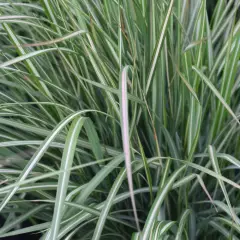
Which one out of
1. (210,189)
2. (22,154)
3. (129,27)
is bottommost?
(210,189)

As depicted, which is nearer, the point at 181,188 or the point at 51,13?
the point at 181,188

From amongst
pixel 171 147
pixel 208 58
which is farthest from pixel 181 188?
pixel 208 58

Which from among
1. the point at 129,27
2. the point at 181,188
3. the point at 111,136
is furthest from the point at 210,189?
the point at 129,27

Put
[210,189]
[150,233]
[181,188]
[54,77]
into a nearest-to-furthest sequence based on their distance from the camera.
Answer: [150,233]
[181,188]
[210,189]
[54,77]

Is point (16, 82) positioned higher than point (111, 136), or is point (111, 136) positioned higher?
point (16, 82)

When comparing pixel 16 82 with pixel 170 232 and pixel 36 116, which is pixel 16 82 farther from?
pixel 170 232

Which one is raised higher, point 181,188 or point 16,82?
point 16,82

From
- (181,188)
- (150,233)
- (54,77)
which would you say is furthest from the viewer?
(54,77)

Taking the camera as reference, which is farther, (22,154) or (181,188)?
(22,154)

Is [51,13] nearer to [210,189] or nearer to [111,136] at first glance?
[111,136]

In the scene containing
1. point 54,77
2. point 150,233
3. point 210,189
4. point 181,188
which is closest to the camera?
point 150,233
